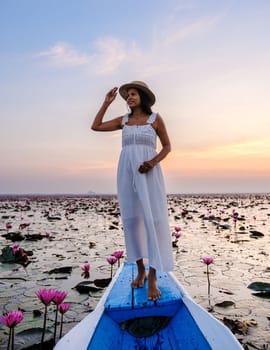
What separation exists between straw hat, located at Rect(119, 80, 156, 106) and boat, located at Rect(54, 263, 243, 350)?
1.69 meters

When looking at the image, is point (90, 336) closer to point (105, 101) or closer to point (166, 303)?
point (166, 303)

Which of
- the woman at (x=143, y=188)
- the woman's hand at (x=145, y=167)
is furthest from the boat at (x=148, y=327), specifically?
the woman's hand at (x=145, y=167)

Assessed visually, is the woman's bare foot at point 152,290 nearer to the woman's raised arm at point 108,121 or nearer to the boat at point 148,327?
the boat at point 148,327

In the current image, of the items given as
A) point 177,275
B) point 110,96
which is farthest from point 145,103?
point 177,275

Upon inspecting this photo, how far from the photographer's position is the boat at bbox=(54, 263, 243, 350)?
1811mm

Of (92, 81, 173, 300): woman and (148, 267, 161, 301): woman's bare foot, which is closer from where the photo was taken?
(148, 267, 161, 301): woman's bare foot

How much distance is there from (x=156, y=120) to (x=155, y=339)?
1.74m

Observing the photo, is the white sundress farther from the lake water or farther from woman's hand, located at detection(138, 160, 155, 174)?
the lake water

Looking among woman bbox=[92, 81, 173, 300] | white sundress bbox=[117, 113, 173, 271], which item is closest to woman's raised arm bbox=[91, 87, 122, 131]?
woman bbox=[92, 81, 173, 300]

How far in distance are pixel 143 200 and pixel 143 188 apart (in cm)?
10

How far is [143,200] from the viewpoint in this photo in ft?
8.39

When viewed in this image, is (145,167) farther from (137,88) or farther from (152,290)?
(152,290)

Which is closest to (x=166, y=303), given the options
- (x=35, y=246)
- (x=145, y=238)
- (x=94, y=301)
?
(x=145, y=238)

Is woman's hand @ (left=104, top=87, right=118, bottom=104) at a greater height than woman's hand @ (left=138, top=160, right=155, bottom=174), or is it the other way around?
woman's hand @ (left=104, top=87, right=118, bottom=104)
